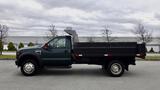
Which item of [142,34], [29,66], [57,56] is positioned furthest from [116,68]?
[142,34]

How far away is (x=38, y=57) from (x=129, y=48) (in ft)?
13.7

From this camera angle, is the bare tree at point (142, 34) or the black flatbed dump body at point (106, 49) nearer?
the black flatbed dump body at point (106, 49)

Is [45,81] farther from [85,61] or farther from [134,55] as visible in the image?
[134,55]

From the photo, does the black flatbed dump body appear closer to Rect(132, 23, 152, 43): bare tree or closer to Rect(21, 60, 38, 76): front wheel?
Rect(21, 60, 38, 76): front wheel

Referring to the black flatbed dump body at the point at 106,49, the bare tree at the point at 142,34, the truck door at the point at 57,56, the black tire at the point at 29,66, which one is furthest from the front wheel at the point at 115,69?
the bare tree at the point at 142,34

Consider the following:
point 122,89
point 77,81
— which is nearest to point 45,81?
point 77,81

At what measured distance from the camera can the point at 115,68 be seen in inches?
466

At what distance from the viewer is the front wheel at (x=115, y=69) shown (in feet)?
38.5

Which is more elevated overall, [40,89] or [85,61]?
[85,61]

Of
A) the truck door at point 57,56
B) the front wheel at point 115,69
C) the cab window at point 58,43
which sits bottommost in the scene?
the front wheel at point 115,69

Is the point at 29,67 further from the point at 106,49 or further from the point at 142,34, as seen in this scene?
the point at 142,34

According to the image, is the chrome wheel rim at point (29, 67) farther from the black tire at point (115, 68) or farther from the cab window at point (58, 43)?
the black tire at point (115, 68)

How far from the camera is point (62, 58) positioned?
1193 centimetres

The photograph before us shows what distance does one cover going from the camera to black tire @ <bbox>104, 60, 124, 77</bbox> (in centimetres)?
1173
